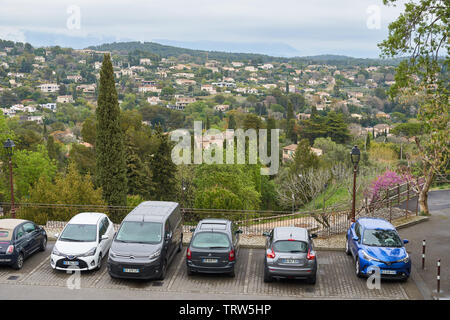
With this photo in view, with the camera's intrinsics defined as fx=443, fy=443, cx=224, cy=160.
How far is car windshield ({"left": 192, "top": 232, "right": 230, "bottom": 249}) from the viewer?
469 inches

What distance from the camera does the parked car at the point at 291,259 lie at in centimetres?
1134

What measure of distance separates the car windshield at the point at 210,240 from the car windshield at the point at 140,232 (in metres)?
1.03

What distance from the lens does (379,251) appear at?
11.9 metres

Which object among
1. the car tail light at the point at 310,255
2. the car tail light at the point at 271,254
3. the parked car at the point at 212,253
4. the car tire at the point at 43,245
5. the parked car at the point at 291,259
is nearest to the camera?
the parked car at the point at 291,259

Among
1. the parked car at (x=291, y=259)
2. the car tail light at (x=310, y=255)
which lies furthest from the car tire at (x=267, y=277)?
the car tail light at (x=310, y=255)

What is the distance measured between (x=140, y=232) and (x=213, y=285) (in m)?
2.48

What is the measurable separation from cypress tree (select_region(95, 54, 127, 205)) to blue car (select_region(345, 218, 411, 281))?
18.7 metres

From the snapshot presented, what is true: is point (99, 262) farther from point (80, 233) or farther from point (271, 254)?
point (271, 254)

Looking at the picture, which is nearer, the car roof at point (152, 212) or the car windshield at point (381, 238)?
the car windshield at point (381, 238)

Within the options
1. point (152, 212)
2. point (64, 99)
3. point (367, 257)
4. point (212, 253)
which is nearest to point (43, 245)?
point (152, 212)

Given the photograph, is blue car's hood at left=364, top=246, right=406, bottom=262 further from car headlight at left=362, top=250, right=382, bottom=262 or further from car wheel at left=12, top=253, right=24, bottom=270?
car wheel at left=12, top=253, right=24, bottom=270

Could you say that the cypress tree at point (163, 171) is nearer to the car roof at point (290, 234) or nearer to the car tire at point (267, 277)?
the car roof at point (290, 234)

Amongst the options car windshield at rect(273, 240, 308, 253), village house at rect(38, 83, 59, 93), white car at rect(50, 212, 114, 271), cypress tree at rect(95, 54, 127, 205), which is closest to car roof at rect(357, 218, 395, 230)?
car windshield at rect(273, 240, 308, 253)
